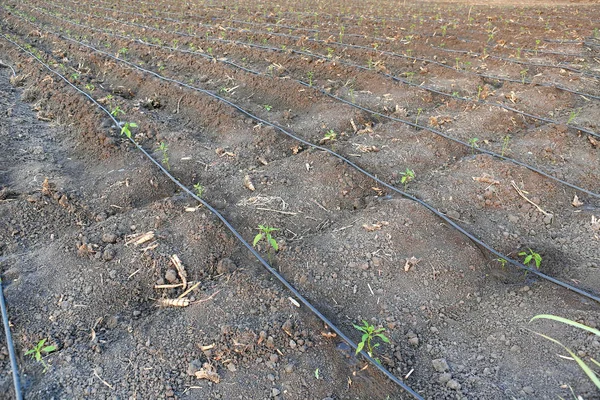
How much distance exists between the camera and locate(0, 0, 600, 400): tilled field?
2.64 metres

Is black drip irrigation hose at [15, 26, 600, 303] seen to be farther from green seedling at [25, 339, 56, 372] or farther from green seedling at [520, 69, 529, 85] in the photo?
green seedling at [520, 69, 529, 85]

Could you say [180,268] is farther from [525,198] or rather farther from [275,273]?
[525,198]

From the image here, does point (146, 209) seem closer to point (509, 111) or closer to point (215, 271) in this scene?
point (215, 271)

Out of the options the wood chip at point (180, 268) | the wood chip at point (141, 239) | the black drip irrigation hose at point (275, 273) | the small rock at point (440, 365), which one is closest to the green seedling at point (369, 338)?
the black drip irrigation hose at point (275, 273)

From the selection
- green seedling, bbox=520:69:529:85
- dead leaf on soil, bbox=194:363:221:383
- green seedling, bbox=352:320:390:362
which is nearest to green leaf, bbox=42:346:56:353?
dead leaf on soil, bbox=194:363:221:383

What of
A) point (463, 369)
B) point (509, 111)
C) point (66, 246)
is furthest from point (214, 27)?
point (463, 369)

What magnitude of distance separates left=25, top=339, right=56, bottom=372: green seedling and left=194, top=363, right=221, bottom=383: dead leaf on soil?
95 centimetres

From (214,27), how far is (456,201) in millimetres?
7408

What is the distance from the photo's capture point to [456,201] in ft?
13.0

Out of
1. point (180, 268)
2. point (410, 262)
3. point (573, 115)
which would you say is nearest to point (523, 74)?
point (573, 115)

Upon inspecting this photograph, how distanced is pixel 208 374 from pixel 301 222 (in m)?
1.61

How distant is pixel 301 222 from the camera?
3809 mm

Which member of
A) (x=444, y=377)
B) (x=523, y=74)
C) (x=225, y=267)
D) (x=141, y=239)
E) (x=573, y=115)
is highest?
(x=523, y=74)

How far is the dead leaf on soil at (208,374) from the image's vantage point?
253 centimetres
